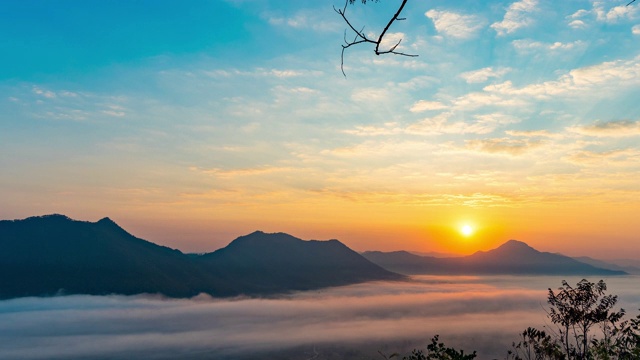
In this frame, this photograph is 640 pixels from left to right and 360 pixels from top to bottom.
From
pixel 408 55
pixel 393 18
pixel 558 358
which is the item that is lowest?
pixel 558 358

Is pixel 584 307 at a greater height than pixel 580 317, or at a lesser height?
greater

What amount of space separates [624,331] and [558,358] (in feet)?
13.3

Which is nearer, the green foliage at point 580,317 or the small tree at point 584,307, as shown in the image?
the green foliage at point 580,317

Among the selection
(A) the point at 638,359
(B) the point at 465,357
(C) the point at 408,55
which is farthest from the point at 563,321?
(C) the point at 408,55

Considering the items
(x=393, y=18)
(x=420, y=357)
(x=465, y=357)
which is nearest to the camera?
(x=393, y=18)

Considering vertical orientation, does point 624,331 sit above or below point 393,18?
below

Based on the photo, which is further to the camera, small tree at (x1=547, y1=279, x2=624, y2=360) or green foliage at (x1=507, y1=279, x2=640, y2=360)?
small tree at (x1=547, y1=279, x2=624, y2=360)

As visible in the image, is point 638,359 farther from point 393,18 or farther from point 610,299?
point 393,18

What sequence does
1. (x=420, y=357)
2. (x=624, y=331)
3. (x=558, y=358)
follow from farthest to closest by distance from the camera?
(x=558, y=358)
(x=624, y=331)
(x=420, y=357)

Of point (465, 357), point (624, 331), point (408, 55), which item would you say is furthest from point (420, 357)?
point (408, 55)

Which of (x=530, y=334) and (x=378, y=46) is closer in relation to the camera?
(x=378, y=46)

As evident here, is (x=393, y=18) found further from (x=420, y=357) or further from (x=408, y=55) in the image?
(x=420, y=357)

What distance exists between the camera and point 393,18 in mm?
6367

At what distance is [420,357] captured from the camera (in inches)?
888
